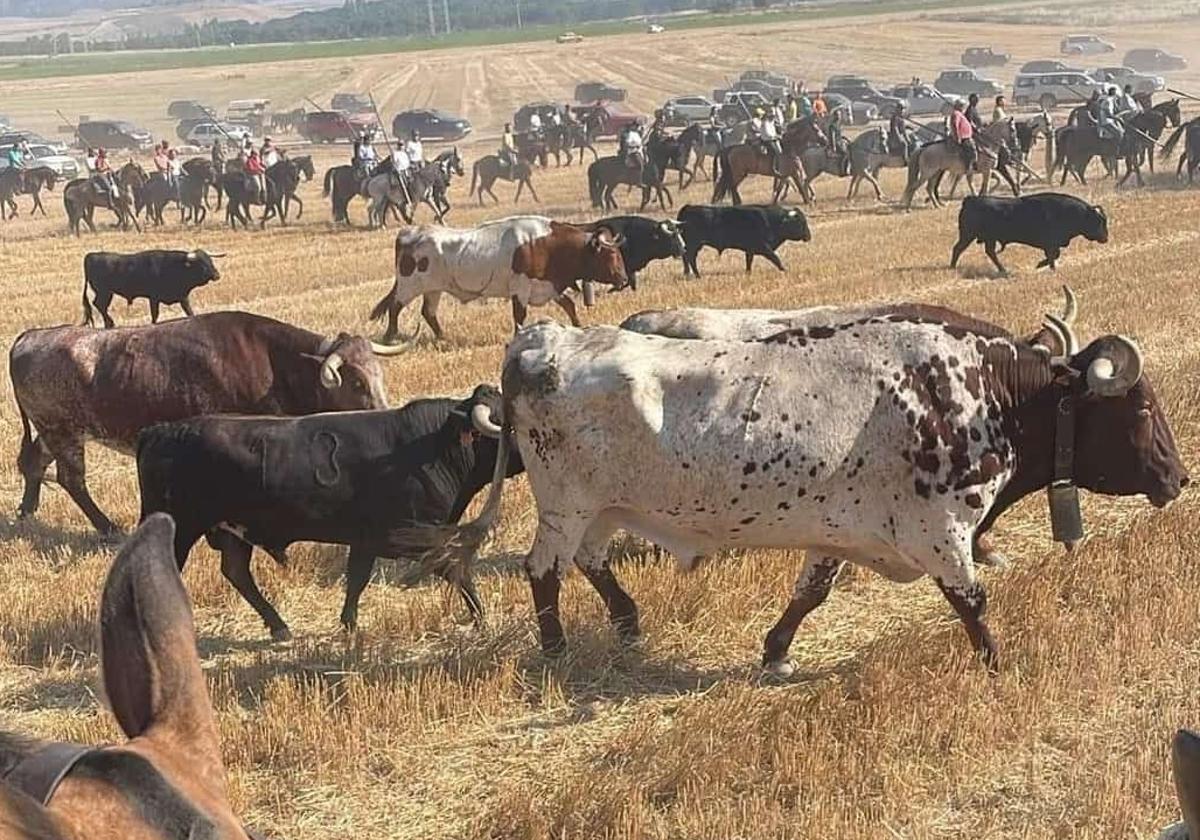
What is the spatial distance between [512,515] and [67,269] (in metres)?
16.8

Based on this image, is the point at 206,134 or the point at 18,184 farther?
the point at 206,134

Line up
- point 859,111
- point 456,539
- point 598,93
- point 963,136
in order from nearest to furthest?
1. point 456,539
2. point 963,136
3. point 859,111
4. point 598,93

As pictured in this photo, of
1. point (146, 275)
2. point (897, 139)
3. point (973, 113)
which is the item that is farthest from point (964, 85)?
point (146, 275)

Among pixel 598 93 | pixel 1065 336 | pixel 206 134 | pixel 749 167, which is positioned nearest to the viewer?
pixel 1065 336

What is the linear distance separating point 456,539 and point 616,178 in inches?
882

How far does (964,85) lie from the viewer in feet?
179

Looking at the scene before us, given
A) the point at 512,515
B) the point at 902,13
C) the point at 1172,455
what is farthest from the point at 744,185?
the point at 902,13

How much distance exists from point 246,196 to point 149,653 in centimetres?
2773

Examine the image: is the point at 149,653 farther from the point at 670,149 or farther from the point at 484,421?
the point at 670,149

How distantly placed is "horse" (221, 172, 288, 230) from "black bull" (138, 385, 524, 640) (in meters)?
22.9

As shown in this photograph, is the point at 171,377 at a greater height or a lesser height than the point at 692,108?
greater

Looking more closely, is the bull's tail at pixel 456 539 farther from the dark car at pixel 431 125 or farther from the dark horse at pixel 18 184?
the dark car at pixel 431 125

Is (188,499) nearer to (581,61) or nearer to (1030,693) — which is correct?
(1030,693)

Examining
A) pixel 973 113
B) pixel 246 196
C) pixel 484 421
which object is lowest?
pixel 246 196
